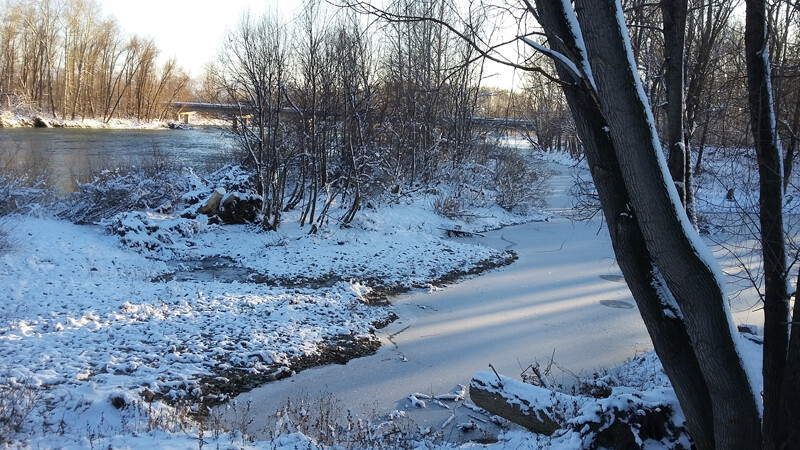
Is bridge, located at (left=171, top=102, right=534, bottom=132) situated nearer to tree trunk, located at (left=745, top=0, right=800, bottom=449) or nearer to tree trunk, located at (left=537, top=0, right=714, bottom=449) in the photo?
tree trunk, located at (left=537, top=0, right=714, bottom=449)

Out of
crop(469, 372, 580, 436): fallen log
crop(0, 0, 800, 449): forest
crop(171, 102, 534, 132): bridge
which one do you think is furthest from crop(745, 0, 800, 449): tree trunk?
crop(171, 102, 534, 132): bridge

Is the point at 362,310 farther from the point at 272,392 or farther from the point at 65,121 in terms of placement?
the point at 65,121

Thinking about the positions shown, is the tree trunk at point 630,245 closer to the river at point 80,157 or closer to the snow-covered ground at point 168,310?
the snow-covered ground at point 168,310

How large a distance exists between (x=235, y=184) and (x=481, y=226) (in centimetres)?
822

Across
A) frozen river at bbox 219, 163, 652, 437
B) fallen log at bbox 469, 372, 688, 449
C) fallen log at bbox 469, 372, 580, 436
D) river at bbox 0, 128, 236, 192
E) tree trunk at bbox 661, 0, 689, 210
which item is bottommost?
frozen river at bbox 219, 163, 652, 437

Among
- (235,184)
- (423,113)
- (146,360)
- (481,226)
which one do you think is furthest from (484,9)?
(423,113)

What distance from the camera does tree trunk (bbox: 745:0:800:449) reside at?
3.17m

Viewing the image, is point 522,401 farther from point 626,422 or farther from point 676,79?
point 676,79

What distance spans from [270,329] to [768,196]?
6.37 metres

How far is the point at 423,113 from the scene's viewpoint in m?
20.0

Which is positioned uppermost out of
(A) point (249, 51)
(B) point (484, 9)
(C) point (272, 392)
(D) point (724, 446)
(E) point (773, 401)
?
(A) point (249, 51)

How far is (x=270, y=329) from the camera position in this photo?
766 cm

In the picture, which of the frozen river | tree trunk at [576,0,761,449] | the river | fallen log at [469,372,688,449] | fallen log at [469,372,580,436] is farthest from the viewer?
the river

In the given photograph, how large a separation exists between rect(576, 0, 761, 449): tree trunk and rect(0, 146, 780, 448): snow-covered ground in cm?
110
